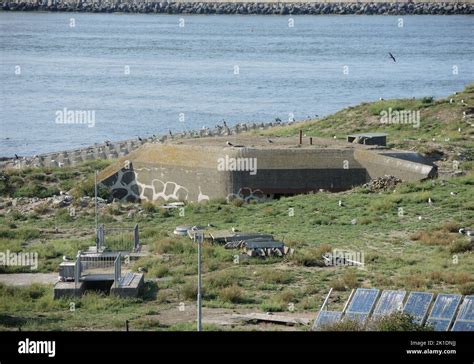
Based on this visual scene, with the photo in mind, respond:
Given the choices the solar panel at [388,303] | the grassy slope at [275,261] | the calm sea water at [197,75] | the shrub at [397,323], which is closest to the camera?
the shrub at [397,323]

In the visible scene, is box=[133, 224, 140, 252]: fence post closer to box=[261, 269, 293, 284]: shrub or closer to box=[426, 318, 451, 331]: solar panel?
box=[261, 269, 293, 284]: shrub

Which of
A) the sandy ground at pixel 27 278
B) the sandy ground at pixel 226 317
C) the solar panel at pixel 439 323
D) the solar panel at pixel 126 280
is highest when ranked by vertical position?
the solar panel at pixel 439 323

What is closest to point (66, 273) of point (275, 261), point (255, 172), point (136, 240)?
point (136, 240)

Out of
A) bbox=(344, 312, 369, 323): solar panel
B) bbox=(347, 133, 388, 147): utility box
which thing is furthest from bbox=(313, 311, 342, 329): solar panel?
bbox=(347, 133, 388, 147): utility box

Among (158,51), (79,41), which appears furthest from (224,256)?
(79,41)

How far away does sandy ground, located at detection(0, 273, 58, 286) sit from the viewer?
62.7ft

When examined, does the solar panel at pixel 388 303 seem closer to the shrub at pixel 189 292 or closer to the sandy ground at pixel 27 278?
the shrub at pixel 189 292

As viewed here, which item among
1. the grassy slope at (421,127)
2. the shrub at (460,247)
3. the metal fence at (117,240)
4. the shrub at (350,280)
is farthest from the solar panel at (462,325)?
the grassy slope at (421,127)

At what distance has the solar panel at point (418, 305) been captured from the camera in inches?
455

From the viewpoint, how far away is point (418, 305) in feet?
39.6

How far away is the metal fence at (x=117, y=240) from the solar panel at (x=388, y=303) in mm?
8950

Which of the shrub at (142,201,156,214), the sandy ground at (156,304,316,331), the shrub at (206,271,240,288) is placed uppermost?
the shrub at (142,201,156,214)

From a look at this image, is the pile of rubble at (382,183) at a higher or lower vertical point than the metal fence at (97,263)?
higher

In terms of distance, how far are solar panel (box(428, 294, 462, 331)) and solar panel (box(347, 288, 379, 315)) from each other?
0.74 m
